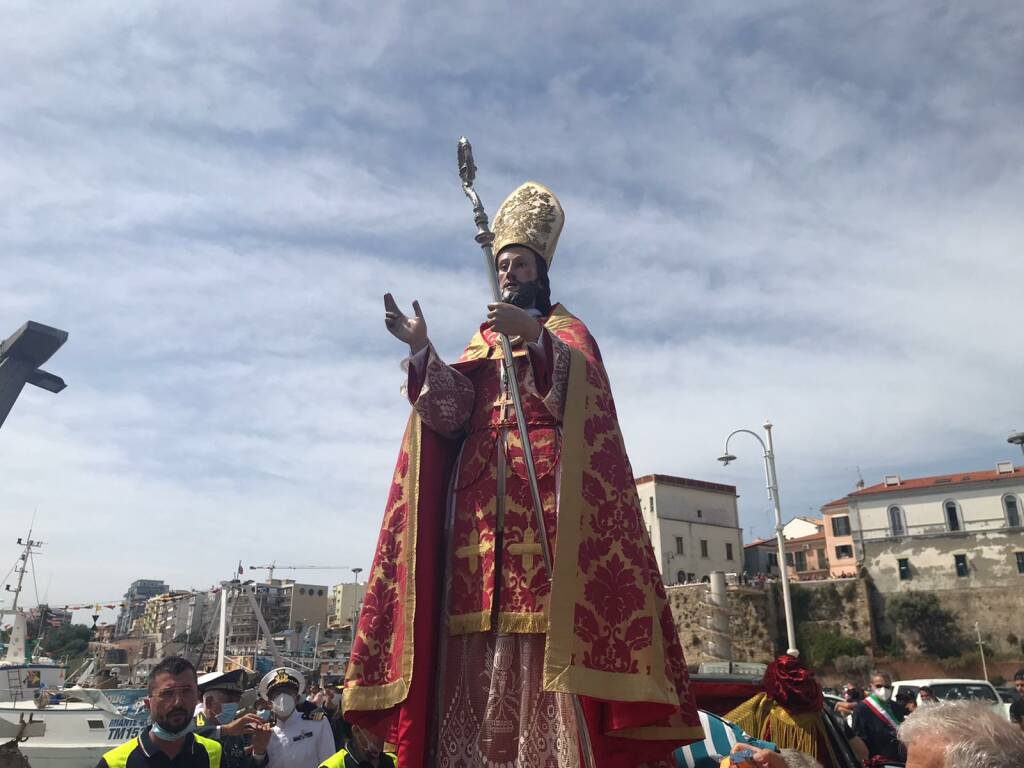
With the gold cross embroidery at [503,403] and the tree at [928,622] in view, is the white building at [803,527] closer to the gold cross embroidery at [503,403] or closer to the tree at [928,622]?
the tree at [928,622]

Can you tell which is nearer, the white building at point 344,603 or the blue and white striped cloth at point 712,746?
the blue and white striped cloth at point 712,746

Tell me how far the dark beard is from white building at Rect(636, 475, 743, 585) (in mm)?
52578

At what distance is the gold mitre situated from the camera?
4.89 m

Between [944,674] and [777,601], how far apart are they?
30.8ft

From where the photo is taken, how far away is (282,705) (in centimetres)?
694

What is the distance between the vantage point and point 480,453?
14.0 ft

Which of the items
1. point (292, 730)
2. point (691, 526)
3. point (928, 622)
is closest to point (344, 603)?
point (691, 526)

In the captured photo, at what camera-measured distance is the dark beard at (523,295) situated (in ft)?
15.5

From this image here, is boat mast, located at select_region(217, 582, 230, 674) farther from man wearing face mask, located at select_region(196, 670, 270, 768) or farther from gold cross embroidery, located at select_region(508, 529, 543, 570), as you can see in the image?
gold cross embroidery, located at select_region(508, 529, 543, 570)

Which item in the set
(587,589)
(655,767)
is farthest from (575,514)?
(655,767)

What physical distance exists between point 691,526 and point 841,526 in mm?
11043

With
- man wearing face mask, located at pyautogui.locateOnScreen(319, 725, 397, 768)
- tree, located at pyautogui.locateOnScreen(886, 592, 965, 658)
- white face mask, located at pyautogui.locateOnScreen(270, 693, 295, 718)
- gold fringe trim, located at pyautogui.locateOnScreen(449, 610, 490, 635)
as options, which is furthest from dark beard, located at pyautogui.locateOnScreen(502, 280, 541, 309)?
tree, located at pyautogui.locateOnScreen(886, 592, 965, 658)

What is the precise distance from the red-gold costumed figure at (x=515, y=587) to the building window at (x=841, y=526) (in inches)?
2401

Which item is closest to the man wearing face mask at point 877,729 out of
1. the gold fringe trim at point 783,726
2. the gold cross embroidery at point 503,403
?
the gold fringe trim at point 783,726
